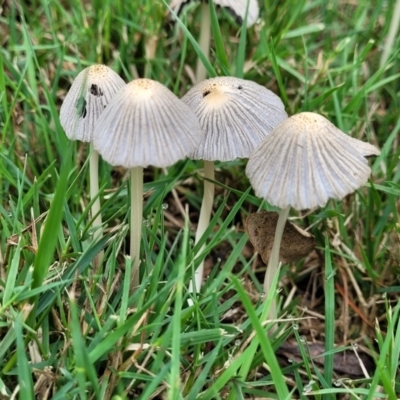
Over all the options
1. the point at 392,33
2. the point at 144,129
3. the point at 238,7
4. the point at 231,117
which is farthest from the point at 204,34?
the point at 144,129

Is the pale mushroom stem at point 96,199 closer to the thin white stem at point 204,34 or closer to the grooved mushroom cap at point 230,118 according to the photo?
the grooved mushroom cap at point 230,118

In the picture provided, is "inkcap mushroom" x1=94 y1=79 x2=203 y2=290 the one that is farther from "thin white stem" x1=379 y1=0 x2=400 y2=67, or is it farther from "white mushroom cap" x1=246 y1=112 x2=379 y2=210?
"thin white stem" x1=379 y1=0 x2=400 y2=67

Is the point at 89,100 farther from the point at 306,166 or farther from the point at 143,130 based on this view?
the point at 306,166

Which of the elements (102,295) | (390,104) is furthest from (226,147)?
(390,104)

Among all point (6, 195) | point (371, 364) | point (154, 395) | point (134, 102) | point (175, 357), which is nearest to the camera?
point (175, 357)

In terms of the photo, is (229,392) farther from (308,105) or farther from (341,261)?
(308,105)

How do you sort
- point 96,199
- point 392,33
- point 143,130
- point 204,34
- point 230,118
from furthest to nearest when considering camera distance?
point 392,33 < point 204,34 < point 96,199 < point 230,118 < point 143,130

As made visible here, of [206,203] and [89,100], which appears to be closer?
[89,100]

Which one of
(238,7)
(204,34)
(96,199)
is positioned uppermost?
(238,7)
